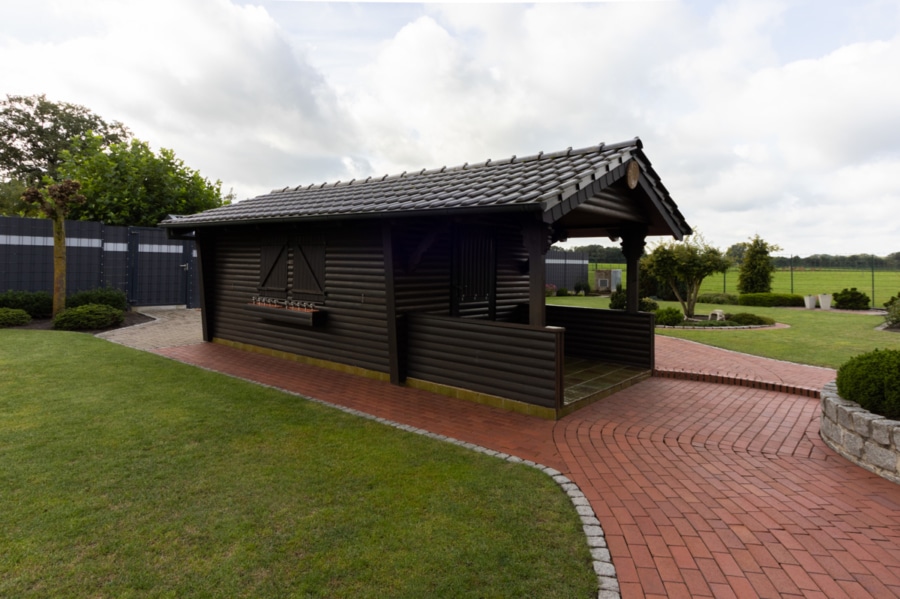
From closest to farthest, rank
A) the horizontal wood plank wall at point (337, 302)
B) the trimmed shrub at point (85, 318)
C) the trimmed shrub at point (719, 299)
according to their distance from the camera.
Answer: the horizontal wood plank wall at point (337, 302), the trimmed shrub at point (85, 318), the trimmed shrub at point (719, 299)

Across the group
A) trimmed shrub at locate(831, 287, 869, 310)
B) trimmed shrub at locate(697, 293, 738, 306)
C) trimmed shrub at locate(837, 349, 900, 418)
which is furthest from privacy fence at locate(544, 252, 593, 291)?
trimmed shrub at locate(837, 349, 900, 418)

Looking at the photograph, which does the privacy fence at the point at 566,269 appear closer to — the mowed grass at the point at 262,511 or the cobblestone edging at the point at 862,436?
the cobblestone edging at the point at 862,436

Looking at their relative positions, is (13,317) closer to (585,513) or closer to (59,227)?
(59,227)

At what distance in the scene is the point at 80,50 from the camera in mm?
8750

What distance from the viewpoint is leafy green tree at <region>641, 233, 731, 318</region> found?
1335 centimetres

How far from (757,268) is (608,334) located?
777 inches

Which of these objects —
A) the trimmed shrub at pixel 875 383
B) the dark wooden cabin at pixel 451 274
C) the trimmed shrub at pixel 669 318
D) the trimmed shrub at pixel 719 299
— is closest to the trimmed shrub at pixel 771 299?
the trimmed shrub at pixel 719 299

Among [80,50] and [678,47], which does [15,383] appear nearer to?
[80,50]

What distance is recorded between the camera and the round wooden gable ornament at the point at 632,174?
19.1 feet

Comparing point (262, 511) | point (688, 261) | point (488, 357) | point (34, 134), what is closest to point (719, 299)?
point (688, 261)

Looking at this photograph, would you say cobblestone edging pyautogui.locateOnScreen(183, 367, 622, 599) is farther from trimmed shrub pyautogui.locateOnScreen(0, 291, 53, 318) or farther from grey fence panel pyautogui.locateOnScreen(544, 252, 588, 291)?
grey fence panel pyautogui.locateOnScreen(544, 252, 588, 291)

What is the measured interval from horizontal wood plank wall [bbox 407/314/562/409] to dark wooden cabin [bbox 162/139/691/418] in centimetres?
2

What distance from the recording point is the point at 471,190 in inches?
220

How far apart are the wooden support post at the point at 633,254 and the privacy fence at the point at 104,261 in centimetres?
1457
